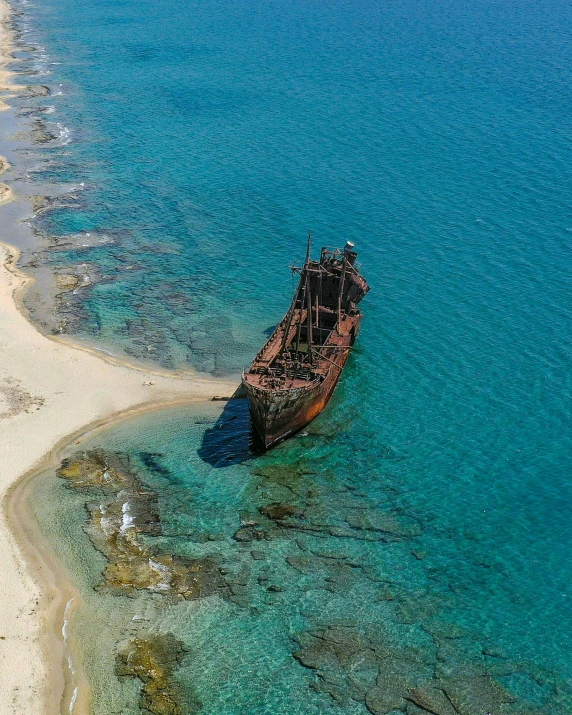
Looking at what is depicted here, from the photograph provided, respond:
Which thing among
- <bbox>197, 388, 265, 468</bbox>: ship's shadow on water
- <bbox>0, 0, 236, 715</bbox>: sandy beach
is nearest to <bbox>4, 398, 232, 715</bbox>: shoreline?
<bbox>0, 0, 236, 715</bbox>: sandy beach

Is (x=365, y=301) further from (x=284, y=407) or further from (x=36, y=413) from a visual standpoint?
(x=36, y=413)

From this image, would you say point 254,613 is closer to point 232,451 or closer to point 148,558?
point 148,558

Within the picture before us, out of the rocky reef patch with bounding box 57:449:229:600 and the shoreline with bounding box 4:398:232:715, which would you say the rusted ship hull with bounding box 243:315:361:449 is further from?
the shoreline with bounding box 4:398:232:715

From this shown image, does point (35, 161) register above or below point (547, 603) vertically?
below

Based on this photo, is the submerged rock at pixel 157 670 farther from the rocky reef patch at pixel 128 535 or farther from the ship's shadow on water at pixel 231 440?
the ship's shadow on water at pixel 231 440

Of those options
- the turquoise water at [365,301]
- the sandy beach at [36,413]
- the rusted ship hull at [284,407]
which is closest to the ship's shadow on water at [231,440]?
the turquoise water at [365,301]

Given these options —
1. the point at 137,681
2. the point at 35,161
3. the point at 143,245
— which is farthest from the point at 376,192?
the point at 137,681
